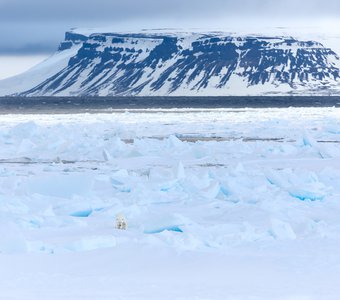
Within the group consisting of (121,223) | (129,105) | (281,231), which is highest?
(281,231)

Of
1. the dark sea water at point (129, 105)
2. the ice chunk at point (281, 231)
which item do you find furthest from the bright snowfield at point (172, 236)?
the dark sea water at point (129, 105)

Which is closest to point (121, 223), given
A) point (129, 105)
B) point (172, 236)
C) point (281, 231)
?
point (172, 236)

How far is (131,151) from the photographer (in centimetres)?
2098

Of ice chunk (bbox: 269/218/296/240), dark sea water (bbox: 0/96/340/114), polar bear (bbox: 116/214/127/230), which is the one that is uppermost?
ice chunk (bbox: 269/218/296/240)

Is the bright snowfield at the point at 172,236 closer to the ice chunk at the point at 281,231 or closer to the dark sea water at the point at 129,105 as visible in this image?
the ice chunk at the point at 281,231

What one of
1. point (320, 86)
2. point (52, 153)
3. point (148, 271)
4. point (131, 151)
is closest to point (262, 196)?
point (148, 271)

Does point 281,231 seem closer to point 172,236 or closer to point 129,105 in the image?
point 172,236

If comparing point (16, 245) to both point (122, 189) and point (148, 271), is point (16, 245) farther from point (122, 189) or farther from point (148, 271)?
point (122, 189)

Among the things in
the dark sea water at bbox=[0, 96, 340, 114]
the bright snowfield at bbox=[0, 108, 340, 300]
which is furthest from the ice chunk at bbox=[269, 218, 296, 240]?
the dark sea water at bbox=[0, 96, 340, 114]

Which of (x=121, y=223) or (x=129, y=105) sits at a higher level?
(x=121, y=223)

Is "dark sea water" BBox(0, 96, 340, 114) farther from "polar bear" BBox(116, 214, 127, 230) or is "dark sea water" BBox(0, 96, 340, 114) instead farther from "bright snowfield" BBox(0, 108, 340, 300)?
"polar bear" BBox(116, 214, 127, 230)

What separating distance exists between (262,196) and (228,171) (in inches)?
113

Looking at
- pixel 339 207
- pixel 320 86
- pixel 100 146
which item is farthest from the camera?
pixel 320 86

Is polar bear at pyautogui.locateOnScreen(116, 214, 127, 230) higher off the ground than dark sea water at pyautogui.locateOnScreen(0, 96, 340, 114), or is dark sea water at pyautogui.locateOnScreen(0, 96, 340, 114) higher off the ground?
polar bear at pyautogui.locateOnScreen(116, 214, 127, 230)
